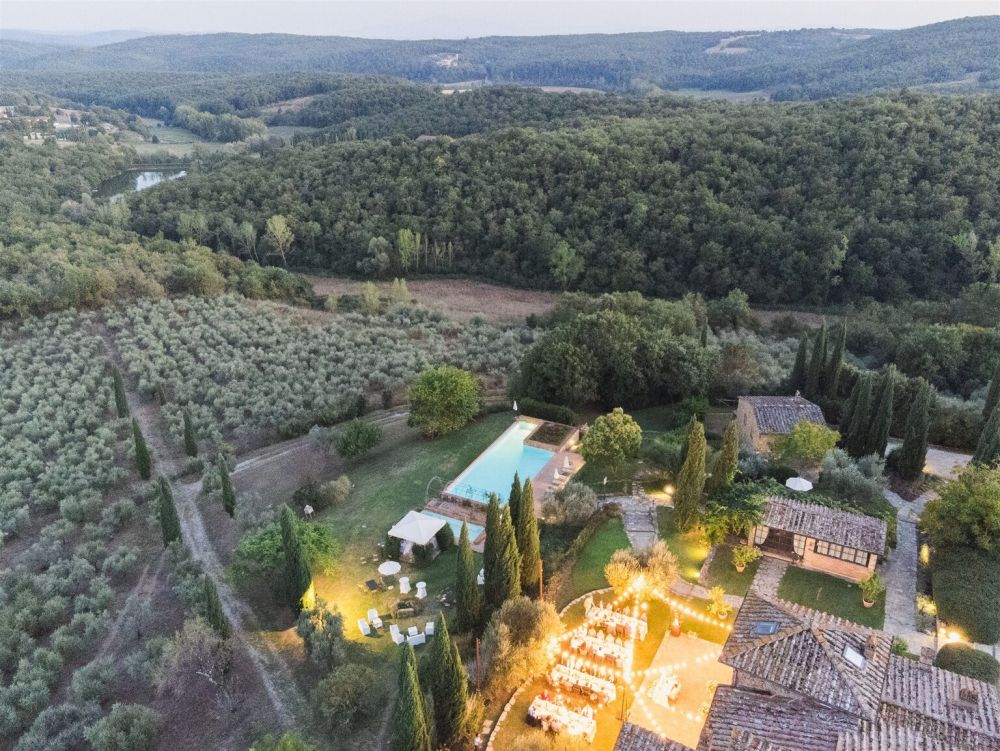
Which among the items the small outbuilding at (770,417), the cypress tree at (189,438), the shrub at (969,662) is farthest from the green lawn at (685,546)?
Result: the cypress tree at (189,438)

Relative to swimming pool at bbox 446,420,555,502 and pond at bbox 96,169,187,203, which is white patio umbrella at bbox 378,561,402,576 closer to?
swimming pool at bbox 446,420,555,502

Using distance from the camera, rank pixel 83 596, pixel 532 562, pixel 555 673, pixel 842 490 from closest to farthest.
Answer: pixel 555 673 < pixel 532 562 < pixel 83 596 < pixel 842 490

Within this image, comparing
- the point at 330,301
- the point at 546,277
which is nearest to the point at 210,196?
the point at 330,301

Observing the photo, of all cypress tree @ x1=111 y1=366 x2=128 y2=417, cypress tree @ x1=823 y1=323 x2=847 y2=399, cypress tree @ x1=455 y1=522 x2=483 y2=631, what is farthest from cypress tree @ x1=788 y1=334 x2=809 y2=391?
cypress tree @ x1=111 y1=366 x2=128 y2=417

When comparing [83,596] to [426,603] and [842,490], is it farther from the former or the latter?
[842,490]

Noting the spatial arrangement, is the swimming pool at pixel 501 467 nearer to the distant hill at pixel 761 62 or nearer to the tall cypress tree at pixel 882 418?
the tall cypress tree at pixel 882 418

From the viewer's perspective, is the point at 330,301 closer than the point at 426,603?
No

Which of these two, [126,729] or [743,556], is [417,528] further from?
[743,556]
